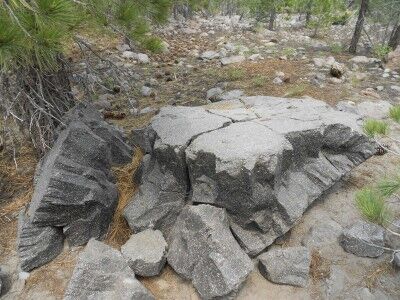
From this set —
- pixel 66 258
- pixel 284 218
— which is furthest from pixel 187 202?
pixel 66 258

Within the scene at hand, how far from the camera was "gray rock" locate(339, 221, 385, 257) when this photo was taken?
9.21 feet

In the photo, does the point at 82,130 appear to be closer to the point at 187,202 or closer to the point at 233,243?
the point at 187,202

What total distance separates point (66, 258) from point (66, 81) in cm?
195

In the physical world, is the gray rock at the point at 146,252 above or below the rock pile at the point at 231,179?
below

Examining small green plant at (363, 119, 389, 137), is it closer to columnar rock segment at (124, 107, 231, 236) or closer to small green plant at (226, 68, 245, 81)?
columnar rock segment at (124, 107, 231, 236)

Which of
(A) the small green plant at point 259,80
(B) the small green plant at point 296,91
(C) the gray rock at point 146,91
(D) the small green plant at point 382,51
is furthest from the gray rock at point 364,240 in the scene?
(D) the small green plant at point 382,51

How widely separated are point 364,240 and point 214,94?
3195mm

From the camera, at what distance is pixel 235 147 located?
2865mm

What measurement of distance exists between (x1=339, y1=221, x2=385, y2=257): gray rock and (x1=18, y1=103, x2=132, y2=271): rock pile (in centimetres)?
205

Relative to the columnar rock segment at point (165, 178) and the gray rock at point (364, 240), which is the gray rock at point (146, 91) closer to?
the columnar rock segment at point (165, 178)

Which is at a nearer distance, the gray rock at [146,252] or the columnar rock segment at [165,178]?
the gray rock at [146,252]

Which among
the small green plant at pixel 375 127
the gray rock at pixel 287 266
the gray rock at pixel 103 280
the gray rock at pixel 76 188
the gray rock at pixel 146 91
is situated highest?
the small green plant at pixel 375 127

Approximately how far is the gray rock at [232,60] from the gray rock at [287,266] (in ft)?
16.8

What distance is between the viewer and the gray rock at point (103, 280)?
2400 mm
